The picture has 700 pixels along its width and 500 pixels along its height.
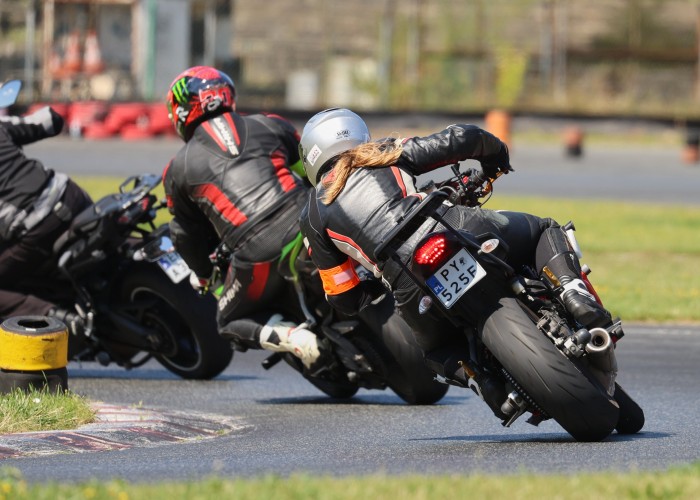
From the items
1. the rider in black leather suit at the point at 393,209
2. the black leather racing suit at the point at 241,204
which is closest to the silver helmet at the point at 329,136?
the rider in black leather suit at the point at 393,209

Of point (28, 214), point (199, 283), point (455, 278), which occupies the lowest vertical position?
point (199, 283)

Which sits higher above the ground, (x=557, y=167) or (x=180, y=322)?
(x=180, y=322)

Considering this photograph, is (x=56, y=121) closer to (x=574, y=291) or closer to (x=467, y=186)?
(x=467, y=186)

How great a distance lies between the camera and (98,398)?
8438 millimetres

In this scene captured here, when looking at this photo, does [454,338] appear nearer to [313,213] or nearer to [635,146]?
[313,213]

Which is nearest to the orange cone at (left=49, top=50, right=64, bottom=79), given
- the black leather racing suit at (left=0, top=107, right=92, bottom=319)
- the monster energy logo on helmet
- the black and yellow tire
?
the black leather racing suit at (left=0, top=107, right=92, bottom=319)

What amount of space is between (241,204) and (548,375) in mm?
2745

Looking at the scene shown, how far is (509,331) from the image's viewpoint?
5965mm

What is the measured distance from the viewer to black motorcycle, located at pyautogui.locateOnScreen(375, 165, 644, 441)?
5.89 m

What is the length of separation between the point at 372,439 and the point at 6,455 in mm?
1643

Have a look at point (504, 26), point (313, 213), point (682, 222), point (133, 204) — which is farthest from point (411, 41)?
point (313, 213)

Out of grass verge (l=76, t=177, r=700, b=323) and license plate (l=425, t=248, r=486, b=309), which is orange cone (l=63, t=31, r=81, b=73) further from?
license plate (l=425, t=248, r=486, b=309)

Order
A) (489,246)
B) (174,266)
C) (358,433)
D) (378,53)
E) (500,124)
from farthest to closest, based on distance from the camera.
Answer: (378,53)
(500,124)
(174,266)
(358,433)
(489,246)

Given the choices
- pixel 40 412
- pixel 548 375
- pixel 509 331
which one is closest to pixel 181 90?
pixel 40 412
